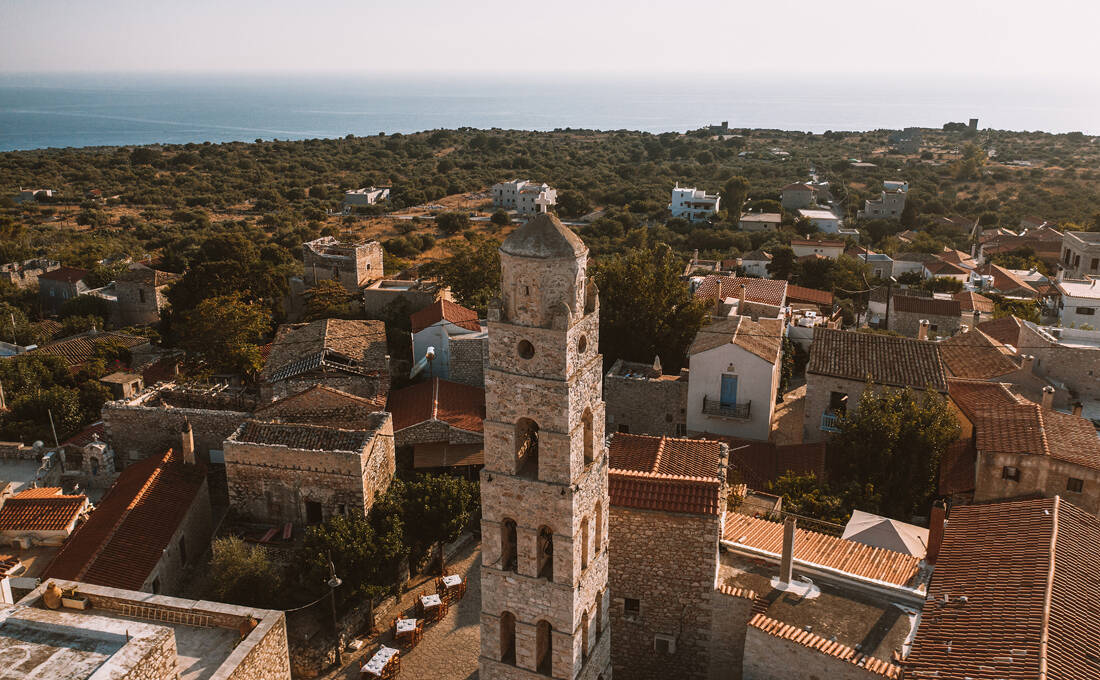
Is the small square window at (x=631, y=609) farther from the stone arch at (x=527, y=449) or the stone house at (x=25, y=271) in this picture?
the stone house at (x=25, y=271)

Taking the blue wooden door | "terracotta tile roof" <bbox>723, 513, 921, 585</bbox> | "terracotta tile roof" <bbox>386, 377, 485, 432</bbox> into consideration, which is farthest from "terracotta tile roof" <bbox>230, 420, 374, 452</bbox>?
the blue wooden door

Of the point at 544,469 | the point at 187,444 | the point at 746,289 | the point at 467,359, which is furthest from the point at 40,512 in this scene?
the point at 746,289

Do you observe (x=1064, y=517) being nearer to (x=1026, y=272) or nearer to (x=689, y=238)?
(x=1026, y=272)

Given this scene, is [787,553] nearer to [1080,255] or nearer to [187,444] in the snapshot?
[187,444]

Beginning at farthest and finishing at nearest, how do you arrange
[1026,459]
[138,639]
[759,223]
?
1. [759,223]
2. [1026,459]
3. [138,639]

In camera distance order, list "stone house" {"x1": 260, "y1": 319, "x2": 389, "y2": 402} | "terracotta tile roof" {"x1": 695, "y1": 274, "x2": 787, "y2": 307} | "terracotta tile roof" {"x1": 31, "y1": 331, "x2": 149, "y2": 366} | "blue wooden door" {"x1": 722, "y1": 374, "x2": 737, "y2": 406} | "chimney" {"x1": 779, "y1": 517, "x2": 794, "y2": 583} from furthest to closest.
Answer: "terracotta tile roof" {"x1": 695, "y1": 274, "x2": 787, "y2": 307} < "terracotta tile roof" {"x1": 31, "y1": 331, "x2": 149, "y2": 366} < "stone house" {"x1": 260, "y1": 319, "x2": 389, "y2": 402} < "blue wooden door" {"x1": 722, "y1": 374, "x2": 737, "y2": 406} < "chimney" {"x1": 779, "y1": 517, "x2": 794, "y2": 583}

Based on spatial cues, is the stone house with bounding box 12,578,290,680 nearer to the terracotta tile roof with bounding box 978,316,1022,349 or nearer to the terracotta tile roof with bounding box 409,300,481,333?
the terracotta tile roof with bounding box 409,300,481,333
